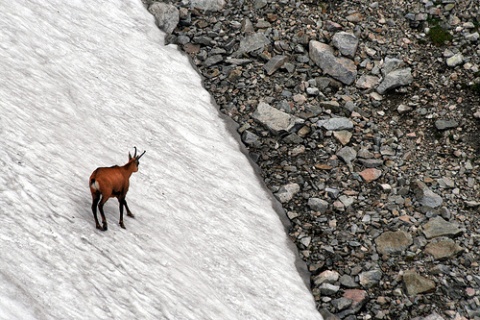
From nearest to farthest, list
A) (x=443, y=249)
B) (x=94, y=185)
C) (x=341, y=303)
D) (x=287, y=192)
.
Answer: (x=94, y=185)
(x=341, y=303)
(x=443, y=249)
(x=287, y=192)

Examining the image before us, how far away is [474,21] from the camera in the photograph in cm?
2064

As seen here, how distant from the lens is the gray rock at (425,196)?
1587cm

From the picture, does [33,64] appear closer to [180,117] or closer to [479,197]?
[180,117]

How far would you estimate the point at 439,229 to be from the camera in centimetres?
1517

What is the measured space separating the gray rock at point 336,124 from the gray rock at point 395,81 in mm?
2058

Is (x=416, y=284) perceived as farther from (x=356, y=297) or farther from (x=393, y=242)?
(x=356, y=297)

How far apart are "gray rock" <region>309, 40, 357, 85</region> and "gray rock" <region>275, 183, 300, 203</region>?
4.99 m

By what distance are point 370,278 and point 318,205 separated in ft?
8.77

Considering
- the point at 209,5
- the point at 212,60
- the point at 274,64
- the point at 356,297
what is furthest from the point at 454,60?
the point at 356,297

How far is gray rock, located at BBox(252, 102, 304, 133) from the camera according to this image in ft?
59.0

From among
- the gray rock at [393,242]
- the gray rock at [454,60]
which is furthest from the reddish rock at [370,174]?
the gray rock at [454,60]

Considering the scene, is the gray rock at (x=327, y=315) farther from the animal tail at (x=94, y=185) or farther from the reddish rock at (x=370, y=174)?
the animal tail at (x=94, y=185)

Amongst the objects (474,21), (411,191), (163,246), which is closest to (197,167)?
(163,246)

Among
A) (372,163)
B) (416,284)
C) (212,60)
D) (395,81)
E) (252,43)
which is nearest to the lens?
(416,284)
